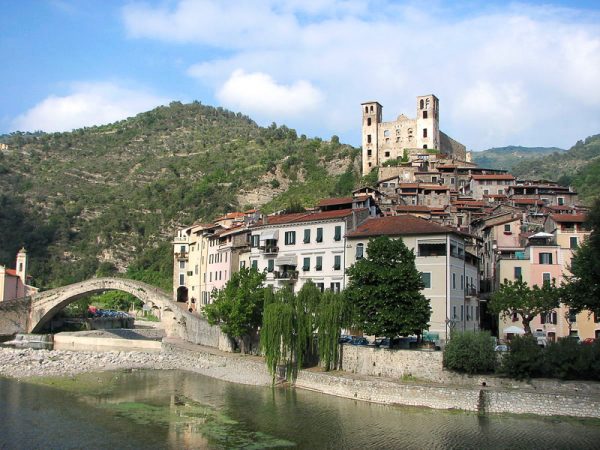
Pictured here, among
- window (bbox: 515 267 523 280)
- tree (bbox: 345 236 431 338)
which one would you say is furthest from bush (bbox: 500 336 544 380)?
window (bbox: 515 267 523 280)

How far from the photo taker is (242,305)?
51406mm

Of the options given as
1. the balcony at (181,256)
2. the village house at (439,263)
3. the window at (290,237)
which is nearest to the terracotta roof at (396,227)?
the village house at (439,263)

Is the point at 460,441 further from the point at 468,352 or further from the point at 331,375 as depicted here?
the point at 331,375

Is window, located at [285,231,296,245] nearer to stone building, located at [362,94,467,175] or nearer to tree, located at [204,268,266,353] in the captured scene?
tree, located at [204,268,266,353]

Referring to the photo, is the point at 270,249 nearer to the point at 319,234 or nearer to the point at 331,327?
the point at 319,234

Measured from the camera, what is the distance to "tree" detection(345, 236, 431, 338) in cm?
4097

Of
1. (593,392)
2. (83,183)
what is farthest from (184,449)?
(83,183)

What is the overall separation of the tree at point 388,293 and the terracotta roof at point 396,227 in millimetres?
5734

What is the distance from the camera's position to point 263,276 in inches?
2121

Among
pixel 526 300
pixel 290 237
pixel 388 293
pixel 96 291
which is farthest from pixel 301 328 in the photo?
pixel 96 291

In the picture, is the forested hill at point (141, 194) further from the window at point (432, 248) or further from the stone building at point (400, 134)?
the window at point (432, 248)

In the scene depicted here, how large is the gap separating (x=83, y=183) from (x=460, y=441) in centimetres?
14710

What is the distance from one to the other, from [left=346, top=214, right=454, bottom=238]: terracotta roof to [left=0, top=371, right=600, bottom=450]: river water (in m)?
14.2

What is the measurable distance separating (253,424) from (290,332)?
10.7 meters
